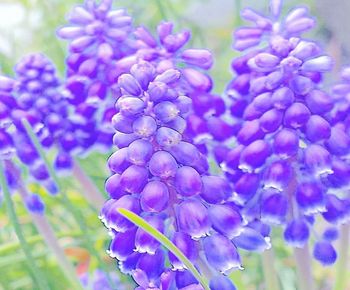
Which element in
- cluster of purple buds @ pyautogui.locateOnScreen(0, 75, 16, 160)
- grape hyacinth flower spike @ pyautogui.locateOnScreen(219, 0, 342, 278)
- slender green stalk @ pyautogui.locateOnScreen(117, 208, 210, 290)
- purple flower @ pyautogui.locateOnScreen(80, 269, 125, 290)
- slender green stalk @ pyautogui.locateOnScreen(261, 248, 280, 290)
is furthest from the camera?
purple flower @ pyautogui.locateOnScreen(80, 269, 125, 290)

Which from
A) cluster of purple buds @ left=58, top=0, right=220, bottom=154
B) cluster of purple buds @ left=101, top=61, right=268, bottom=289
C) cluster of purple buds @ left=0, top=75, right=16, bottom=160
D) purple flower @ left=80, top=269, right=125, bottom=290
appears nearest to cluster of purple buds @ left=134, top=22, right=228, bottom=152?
cluster of purple buds @ left=58, top=0, right=220, bottom=154

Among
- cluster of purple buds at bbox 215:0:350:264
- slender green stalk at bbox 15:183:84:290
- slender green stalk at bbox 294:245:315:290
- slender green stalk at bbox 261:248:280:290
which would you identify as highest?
slender green stalk at bbox 15:183:84:290

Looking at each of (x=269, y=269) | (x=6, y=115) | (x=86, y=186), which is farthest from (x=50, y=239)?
(x=269, y=269)

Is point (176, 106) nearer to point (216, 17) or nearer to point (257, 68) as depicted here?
point (257, 68)

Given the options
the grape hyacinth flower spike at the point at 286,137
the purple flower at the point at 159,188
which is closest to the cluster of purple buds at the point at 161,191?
the purple flower at the point at 159,188

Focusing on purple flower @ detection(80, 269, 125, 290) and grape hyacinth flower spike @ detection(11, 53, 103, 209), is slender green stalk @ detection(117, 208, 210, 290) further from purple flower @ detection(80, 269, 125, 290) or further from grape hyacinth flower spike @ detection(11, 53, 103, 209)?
purple flower @ detection(80, 269, 125, 290)

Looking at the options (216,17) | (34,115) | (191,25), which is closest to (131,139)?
(34,115)

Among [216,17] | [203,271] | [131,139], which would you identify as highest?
[216,17]
